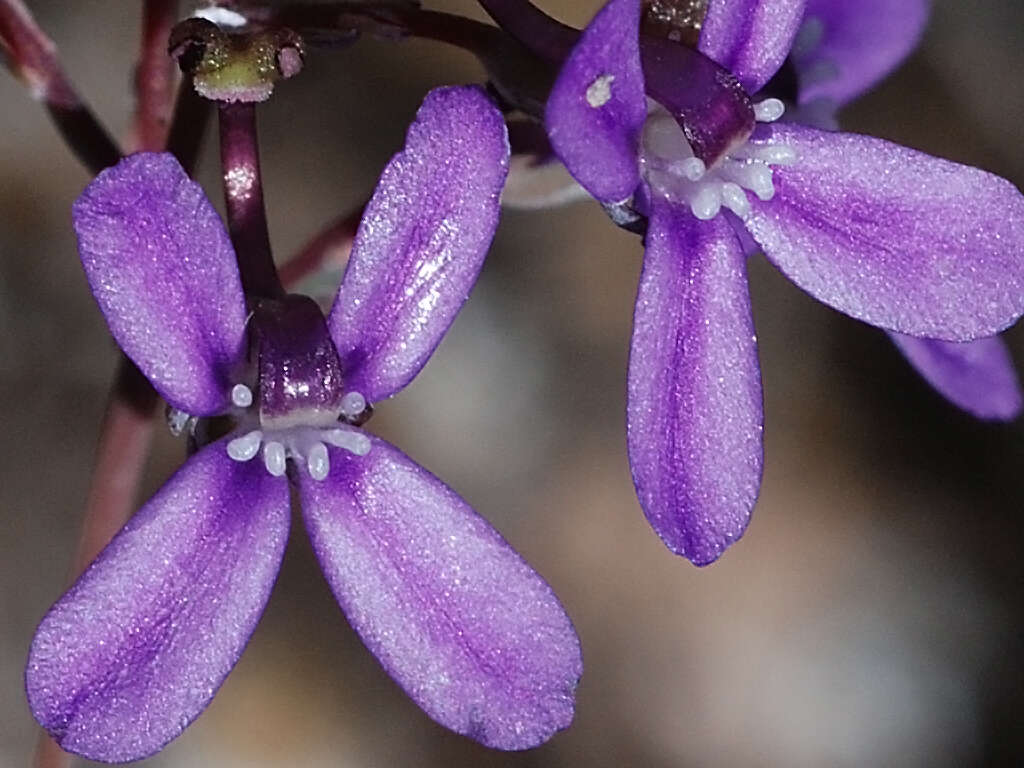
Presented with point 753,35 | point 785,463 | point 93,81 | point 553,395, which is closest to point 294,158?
point 93,81

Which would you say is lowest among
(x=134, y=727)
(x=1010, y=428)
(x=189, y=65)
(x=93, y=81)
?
(x=1010, y=428)

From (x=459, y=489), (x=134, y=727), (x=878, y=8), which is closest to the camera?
(x=134, y=727)

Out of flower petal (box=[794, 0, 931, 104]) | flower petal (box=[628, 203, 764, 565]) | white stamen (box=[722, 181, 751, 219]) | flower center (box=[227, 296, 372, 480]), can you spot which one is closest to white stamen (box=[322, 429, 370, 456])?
flower center (box=[227, 296, 372, 480])

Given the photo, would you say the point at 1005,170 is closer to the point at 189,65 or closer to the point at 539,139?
the point at 539,139

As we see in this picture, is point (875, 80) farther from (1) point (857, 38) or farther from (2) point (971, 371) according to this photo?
(2) point (971, 371)

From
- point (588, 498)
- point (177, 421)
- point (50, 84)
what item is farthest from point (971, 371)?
point (588, 498)
